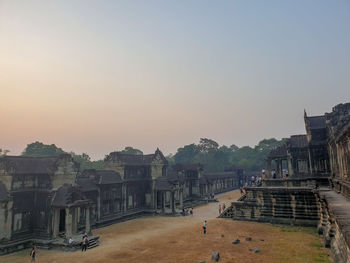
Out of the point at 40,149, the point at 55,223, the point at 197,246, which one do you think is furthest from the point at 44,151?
the point at 197,246

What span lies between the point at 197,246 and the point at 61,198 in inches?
642

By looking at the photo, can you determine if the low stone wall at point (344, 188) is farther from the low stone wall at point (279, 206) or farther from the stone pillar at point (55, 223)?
the stone pillar at point (55, 223)

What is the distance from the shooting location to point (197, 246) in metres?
24.3

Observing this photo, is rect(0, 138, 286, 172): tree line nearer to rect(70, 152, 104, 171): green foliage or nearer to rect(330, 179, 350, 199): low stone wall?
rect(70, 152, 104, 171): green foliage

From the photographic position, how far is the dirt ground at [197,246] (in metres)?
20.8

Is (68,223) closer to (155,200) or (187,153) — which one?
(155,200)

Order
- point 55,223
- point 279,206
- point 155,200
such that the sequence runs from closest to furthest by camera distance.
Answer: point 55,223
point 279,206
point 155,200

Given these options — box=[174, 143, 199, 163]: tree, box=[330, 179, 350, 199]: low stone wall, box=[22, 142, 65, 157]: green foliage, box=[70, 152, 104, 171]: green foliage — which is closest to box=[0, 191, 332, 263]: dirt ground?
box=[330, 179, 350, 199]: low stone wall

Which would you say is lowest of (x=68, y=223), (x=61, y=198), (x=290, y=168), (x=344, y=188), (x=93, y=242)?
(x=93, y=242)

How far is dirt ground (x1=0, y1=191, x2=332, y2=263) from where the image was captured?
20797mm

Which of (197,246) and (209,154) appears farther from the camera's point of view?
(209,154)

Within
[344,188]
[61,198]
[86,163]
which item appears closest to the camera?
[344,188]

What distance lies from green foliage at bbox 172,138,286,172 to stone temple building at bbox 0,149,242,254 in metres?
74.0

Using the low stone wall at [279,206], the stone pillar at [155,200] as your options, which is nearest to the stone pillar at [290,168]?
the low stone wall at [279,206]
